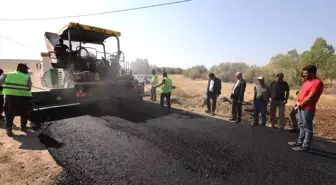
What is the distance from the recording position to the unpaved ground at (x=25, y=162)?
8.98ft

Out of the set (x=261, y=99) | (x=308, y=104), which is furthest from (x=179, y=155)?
(x=261, y=99)

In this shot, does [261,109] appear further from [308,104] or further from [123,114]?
[123,114]

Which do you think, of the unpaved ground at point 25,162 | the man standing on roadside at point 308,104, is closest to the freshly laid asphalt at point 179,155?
the unpaved ground at point 25,162

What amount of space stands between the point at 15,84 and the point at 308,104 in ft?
20.7

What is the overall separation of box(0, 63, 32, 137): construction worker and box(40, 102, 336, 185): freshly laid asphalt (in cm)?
75

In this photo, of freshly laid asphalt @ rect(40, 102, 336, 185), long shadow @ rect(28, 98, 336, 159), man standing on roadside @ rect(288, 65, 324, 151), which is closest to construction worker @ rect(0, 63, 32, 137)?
long shadow @ rect(28, 98, 336, 159)

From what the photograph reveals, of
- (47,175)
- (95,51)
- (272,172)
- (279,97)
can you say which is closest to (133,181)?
(47,175)

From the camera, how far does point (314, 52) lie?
27.8 meters

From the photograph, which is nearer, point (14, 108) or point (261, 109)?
point (14, 108)

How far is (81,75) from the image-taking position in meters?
6.02

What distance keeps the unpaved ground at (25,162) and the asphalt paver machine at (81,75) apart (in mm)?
1198

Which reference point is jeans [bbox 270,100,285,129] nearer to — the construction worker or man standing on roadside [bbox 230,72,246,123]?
man standing on roadside [bbox 230,72,246,123]

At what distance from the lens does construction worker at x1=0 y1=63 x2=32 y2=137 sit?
462 centimetres

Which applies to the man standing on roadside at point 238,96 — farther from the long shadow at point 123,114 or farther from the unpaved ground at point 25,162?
the unpaved ground at point 25,162
